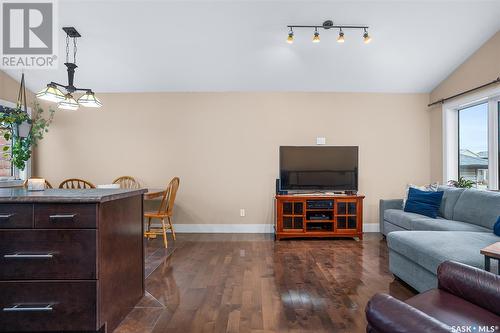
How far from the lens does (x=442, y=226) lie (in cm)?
316

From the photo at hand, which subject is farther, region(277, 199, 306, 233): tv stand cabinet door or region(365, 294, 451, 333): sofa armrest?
region(277, 199, 306, 233): tv stand cabinet door

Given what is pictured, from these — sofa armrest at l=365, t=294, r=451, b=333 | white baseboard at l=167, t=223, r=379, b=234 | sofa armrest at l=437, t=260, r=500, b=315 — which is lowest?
white baseboard at l=167, t=223, r=379, b=234

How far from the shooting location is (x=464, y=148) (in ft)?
14.8

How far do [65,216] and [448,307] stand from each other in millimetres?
2085

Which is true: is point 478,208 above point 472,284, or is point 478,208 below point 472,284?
above

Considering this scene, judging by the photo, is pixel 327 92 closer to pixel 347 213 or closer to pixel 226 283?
pixel 347 213

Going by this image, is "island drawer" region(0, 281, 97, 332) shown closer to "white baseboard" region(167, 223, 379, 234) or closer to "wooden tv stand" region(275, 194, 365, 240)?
"wooden tv stand" region(275, 194, 365, 240)

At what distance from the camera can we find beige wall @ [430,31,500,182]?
3765mm

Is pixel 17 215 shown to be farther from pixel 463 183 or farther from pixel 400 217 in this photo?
pixel 463 183

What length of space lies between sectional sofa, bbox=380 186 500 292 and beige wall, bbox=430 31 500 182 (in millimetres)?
1115

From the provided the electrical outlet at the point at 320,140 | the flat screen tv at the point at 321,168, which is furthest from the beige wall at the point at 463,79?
the electrical outlet at the point at 320,140

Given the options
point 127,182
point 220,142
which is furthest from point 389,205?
point 127,182

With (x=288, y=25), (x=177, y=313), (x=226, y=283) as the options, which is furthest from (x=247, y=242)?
(x=288, y=25)

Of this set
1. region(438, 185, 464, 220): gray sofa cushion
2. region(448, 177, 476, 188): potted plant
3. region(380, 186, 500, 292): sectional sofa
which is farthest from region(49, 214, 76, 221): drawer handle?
region(448, 177, 476, 188): potted plant
